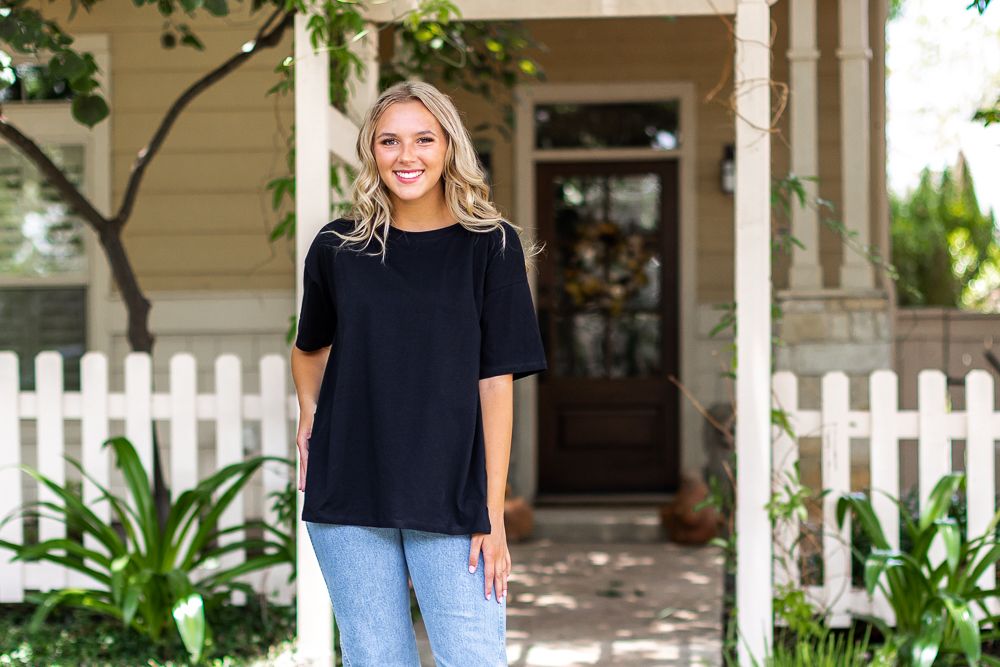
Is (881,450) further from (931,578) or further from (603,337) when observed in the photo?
(603,337)

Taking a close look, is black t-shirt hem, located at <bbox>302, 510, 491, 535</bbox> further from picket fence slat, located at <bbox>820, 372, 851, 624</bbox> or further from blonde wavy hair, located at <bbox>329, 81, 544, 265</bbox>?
picket fence slat, located at <bbox>820, 372, 851, 624</bbox>

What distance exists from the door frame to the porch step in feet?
1.83

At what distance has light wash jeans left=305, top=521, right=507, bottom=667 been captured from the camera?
219 cm

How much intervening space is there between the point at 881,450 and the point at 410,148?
244 cm

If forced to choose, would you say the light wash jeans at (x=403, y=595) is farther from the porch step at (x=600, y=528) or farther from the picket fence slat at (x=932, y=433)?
the porch step at (x=600, y=528)

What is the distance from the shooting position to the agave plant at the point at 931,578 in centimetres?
357

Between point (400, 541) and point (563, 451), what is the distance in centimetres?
501

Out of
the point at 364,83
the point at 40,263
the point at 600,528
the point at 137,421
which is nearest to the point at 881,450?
the point at 364,83

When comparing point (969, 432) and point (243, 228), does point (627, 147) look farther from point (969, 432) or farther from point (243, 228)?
point (969, 432)

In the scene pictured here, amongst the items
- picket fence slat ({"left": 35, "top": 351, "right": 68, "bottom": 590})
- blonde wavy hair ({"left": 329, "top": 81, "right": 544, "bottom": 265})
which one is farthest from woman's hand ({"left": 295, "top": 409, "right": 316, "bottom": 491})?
picket fence slat ({"left": 35, "top": 351, "right": 68, "bottom": 590})

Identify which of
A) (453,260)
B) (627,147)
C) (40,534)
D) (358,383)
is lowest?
(40,534)

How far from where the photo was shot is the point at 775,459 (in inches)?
153

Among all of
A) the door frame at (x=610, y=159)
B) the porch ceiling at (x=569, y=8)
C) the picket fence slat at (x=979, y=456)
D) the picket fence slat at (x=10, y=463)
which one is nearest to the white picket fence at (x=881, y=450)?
the picket fence slat at (x=979, y=456)

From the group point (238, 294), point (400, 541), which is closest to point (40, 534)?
point (238, 294)
